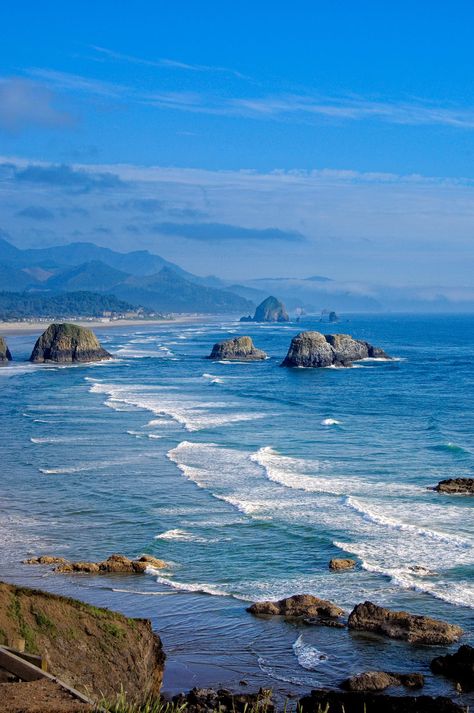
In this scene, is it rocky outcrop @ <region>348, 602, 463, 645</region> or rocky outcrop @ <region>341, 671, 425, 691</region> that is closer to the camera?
rocky outcrop @ <region>341, 671, 425, 691</region>

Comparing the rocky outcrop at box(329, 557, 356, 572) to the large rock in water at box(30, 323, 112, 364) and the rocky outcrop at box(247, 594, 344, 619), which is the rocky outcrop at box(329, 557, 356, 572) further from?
the large rock in water at box(30, 323, 112, 364)

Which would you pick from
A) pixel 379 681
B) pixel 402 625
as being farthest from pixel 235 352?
pixel 379 681

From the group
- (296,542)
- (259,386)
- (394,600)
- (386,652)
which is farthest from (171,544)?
(259,386)

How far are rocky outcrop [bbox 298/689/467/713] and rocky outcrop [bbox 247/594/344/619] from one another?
17.0 ft

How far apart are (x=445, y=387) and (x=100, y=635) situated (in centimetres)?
7371

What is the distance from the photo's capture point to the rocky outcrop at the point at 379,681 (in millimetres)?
20578

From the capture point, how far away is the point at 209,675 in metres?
21.5

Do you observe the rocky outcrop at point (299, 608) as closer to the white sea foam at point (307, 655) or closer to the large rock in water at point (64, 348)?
the white sea foam at point (307, 655)

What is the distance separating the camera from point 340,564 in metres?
29.8

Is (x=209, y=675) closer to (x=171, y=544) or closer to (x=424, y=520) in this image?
(x=171, y=544)

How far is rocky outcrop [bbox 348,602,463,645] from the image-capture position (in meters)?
23.6

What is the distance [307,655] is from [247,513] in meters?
14.0

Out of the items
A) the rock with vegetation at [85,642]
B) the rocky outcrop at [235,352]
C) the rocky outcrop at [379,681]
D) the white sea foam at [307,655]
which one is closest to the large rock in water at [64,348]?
the rocky outcrop at [235,352]

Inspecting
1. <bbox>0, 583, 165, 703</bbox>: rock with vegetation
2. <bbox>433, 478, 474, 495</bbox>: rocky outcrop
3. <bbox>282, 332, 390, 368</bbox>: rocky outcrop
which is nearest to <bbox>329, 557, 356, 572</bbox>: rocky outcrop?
<bbox>0, 583, 165, 703</bbox>: rock with vegetation
